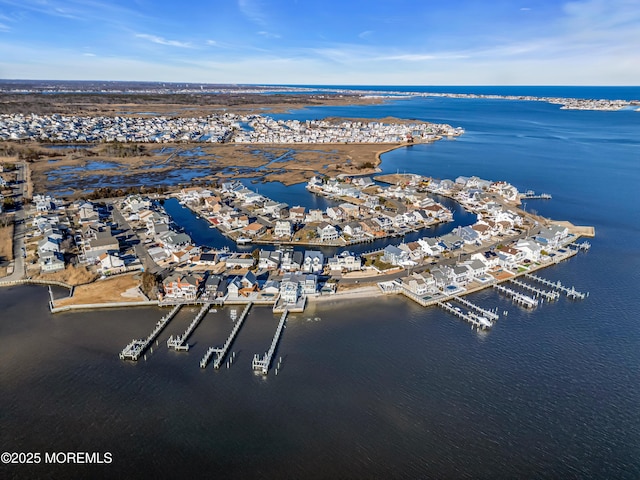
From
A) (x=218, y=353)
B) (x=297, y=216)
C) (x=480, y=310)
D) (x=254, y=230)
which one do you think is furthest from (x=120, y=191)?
(x=480, y=310)

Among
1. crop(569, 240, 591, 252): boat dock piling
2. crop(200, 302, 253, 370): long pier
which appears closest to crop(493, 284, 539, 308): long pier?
crop(569, 240, 591, 252): boat dock piling

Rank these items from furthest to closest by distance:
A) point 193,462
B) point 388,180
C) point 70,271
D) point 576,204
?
point 388,180 → point 576,204 → point 70,271 → point 193,462

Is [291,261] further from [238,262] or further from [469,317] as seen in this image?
[469,317]

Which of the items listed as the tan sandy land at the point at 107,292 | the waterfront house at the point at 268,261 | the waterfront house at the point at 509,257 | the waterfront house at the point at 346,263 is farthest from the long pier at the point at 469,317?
the tan sandy land at the point at 107,292

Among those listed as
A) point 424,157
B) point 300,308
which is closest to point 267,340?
point 300,308

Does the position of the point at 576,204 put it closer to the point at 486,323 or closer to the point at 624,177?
the point at 624,177

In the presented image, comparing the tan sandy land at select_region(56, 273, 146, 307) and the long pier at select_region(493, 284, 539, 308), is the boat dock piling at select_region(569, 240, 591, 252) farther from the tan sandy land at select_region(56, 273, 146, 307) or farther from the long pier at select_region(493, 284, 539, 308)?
the tan sandy land at select_region(56, 273, 146, 307)
